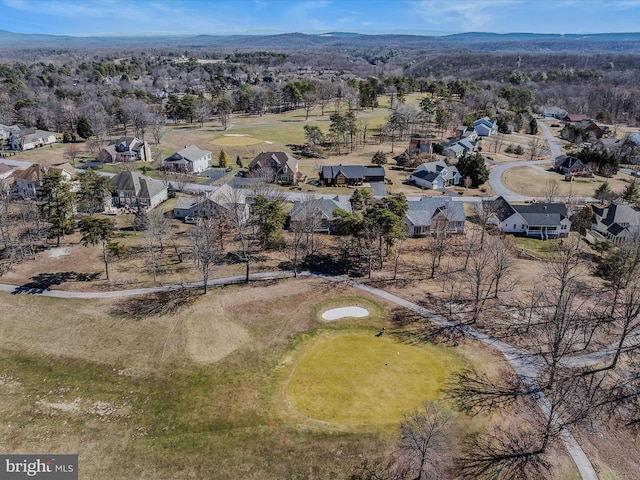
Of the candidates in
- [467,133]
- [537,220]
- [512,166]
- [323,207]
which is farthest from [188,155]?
[467,133]

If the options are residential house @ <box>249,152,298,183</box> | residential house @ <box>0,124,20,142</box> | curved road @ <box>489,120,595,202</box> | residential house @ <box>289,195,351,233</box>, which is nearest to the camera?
residential house @ <box>289,195,351,233</box>

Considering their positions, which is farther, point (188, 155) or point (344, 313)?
point (188, 155)

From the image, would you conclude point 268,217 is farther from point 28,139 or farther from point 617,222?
point 28,139

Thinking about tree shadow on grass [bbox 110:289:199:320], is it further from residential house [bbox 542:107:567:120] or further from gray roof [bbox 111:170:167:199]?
residential house [bbox 542:107:567:120]

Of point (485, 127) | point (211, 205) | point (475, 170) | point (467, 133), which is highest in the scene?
point (485, 127)

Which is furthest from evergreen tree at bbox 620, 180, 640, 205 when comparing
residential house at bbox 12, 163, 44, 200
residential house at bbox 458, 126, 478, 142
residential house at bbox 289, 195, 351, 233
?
residential house at bbox 12, 163, 44, 200

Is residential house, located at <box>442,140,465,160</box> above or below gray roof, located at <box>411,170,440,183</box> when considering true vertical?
above

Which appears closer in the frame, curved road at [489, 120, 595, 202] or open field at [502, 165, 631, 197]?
curved road at [489, 120, 595, 202]

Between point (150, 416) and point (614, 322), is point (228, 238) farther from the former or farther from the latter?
point (614, 322)
